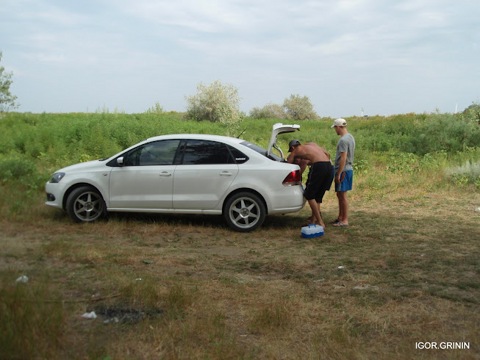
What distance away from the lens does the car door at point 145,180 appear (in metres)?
8.34

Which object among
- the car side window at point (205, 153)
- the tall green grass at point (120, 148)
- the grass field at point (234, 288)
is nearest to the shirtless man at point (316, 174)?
the grass field at point (234, 288)

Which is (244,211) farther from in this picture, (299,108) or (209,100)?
(299,108)

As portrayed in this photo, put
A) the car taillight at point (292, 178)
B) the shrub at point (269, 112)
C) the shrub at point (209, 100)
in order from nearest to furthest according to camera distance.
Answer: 1. the car taillight at point (292, 178)
2. the shrub at point (209, 100)
3. the shrub at point (269, 112)

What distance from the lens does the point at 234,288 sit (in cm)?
516

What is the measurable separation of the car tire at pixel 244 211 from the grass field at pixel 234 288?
0.20 m

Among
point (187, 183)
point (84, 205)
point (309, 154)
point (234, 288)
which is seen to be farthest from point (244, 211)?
point (234, 288)

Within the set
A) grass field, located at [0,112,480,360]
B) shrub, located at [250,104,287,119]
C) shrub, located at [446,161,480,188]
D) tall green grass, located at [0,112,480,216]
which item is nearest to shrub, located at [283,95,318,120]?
shrub, located at [250,104,287,119]

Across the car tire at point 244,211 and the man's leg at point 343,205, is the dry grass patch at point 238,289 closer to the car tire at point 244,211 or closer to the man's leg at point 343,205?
the car tire at point 244,211

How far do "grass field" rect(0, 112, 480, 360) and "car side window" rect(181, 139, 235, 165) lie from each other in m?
1.17

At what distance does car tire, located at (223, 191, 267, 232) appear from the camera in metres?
8.20

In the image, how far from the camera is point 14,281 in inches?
168

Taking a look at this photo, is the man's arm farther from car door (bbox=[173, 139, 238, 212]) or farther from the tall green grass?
the tall green grass

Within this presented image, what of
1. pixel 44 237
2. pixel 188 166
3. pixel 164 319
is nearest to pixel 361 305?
pixel 164 319

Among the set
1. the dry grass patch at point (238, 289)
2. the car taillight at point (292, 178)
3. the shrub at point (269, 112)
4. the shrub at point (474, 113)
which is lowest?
the dry grass patch at point (238, 289)
